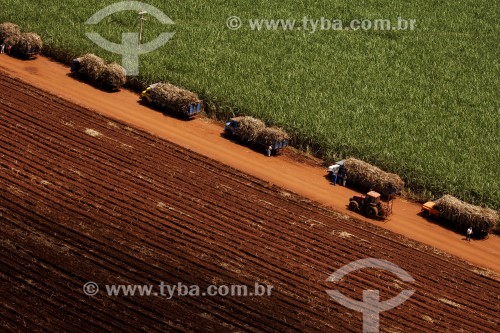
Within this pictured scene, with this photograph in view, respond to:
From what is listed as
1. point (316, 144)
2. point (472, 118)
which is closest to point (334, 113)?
point (316, 144)

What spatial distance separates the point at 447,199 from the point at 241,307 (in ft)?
32.3

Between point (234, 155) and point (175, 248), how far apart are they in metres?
7.95

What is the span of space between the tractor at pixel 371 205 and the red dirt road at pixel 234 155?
267 mm

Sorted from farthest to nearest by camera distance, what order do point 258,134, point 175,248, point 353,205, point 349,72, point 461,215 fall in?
1. point 349,72
2. point 258,134
3. point 353,205
4. point 461,215
5. point 175,248

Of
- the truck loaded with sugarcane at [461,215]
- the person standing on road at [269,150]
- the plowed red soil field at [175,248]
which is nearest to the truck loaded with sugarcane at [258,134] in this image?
the person standing on road at [269,150]

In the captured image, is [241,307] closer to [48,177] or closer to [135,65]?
[48,177]

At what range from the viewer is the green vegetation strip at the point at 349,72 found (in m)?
37.0

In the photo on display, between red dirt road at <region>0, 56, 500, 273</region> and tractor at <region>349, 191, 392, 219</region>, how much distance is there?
267 mm

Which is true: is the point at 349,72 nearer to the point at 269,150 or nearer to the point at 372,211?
the point at 269,150

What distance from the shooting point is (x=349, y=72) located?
142ft

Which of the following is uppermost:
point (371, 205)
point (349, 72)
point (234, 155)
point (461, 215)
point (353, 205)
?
point (349, 72)

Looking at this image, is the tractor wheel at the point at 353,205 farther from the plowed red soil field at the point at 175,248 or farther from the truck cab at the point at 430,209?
the truck cab at the point at 430,209

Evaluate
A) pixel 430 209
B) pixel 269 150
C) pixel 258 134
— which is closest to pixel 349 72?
pixel 258 134

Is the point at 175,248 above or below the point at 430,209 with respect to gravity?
below
